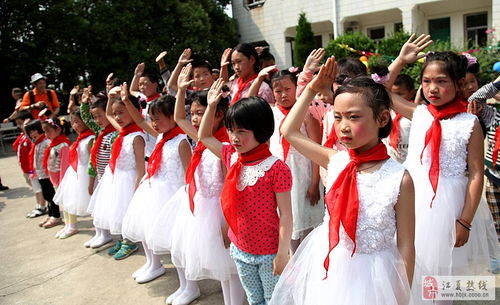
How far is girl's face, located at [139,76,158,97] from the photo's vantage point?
4.62 m

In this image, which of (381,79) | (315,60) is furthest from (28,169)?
(381,79)

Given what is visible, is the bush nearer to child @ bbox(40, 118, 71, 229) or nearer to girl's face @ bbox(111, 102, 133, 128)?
child @ bbox(40, 118, 71, 229)

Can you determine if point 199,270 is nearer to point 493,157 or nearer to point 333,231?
point 333,231

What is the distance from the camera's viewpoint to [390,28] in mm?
18094

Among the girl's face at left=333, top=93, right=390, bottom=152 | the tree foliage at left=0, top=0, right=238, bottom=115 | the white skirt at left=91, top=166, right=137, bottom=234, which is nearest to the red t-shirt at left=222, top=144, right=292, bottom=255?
the girl's face at left=333, top=93, right=390, bottom=152

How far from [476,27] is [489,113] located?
1614 centimetres

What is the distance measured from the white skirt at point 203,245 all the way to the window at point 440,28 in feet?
55.8

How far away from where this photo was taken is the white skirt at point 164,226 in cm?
297

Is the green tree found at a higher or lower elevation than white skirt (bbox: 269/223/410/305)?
higher

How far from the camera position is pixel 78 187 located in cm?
455

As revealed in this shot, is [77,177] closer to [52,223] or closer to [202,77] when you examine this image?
[52,223]

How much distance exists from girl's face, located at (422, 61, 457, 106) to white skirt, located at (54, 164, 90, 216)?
3836 mm

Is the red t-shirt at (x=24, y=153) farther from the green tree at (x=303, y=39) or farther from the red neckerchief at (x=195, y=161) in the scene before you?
the green tree at (x=303, y=39)

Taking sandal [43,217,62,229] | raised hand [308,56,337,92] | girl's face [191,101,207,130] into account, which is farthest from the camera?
sandal [43,217,62,229]
